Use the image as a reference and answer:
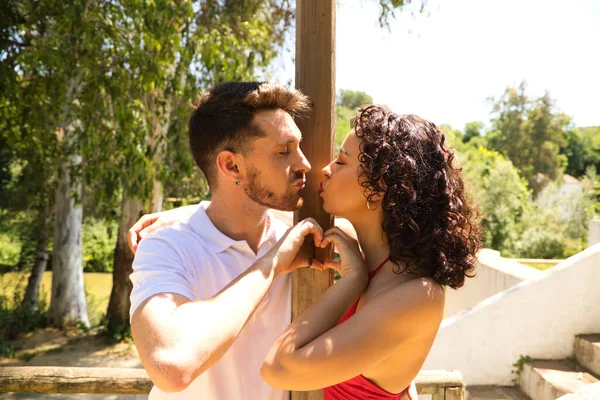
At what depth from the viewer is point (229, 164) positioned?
174 cm

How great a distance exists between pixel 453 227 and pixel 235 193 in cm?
69

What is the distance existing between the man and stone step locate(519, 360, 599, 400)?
3859 mm

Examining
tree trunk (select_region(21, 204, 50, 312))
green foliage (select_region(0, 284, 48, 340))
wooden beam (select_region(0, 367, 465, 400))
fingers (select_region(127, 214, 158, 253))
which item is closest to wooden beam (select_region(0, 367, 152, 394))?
wooden beam (select_region(0, 367, 465, 400))

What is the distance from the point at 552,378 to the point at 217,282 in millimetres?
4411

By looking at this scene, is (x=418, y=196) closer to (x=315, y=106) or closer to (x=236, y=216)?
(x=315, y=106)

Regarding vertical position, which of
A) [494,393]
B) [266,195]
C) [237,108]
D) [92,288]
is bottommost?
[92,288]

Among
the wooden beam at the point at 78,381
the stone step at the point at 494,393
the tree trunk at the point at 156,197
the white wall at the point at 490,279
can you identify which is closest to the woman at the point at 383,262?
the wooden beam at the point at 78,381

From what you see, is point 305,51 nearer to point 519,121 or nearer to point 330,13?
point 330,13

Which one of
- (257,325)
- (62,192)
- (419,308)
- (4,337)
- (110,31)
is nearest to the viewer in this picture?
(419,308)

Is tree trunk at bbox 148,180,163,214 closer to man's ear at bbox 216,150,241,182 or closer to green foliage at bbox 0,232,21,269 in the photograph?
man's ear at bbox 216,150,241,182

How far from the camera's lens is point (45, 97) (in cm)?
610

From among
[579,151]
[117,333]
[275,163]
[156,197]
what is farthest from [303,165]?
[579,151]

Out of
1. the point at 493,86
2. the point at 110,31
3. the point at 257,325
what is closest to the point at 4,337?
the point at 110,31

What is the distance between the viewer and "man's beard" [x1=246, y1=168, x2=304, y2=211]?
1720 millimetres
